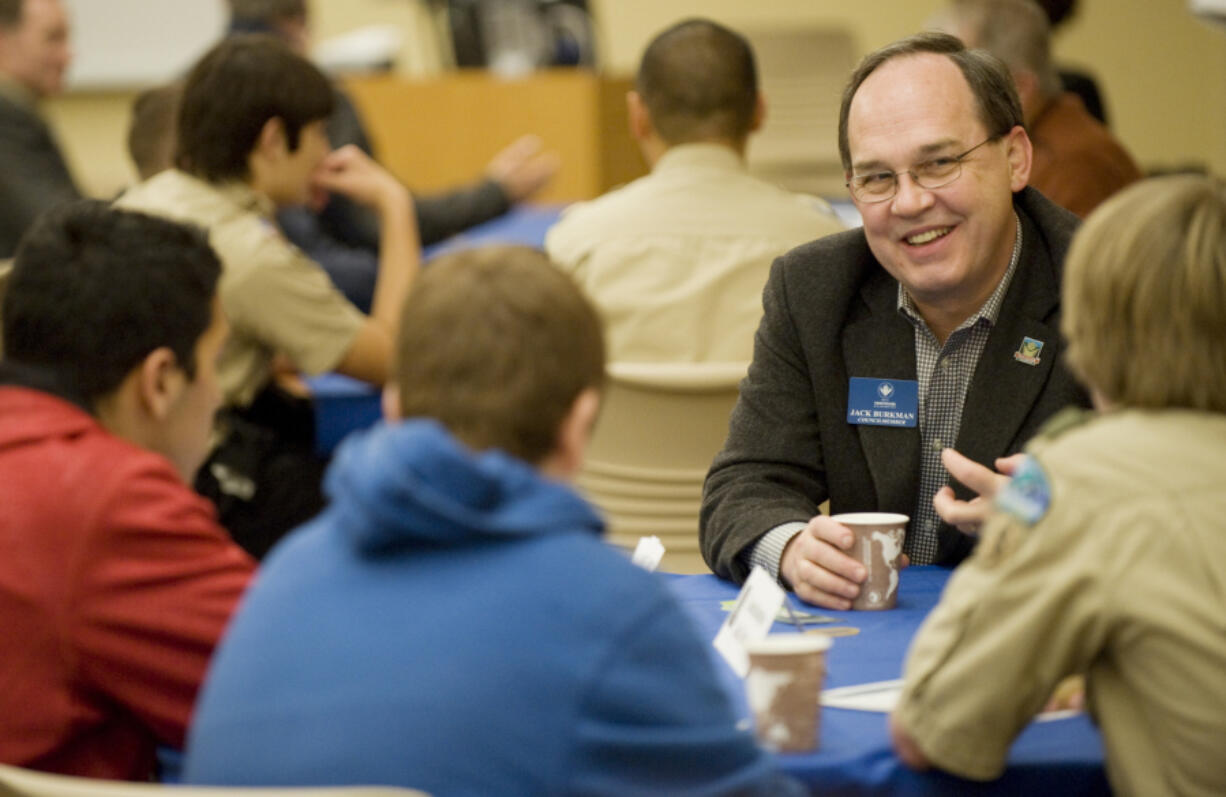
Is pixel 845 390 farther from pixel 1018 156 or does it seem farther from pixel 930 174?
pixel 1018 156

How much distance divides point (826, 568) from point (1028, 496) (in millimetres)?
587

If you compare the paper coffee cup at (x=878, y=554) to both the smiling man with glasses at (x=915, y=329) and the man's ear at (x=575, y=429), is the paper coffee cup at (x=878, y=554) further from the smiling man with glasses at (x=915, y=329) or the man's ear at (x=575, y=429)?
the man's ear at (x=575, y=429)

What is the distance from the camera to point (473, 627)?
1.11 m

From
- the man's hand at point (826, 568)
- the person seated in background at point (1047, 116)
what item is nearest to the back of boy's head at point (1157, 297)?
the man's hand at point (826, 568)

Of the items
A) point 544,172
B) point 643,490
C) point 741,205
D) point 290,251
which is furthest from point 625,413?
point 544,172

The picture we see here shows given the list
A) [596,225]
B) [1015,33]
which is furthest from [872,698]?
[1015,33]

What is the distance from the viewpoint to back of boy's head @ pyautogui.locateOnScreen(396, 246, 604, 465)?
1.20 metres

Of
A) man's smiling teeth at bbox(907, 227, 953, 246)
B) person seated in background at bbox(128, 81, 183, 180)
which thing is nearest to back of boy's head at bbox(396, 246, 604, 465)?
man's smiling teeth at bbox(907, 227, 953, 246)

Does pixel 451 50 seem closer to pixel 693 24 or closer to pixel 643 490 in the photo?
pixel 693 24

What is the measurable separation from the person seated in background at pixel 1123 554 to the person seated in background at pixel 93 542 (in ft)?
2.46

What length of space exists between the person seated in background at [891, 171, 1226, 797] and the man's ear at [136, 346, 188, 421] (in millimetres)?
941

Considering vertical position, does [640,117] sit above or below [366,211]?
above

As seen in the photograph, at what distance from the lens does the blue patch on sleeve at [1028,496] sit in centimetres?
123

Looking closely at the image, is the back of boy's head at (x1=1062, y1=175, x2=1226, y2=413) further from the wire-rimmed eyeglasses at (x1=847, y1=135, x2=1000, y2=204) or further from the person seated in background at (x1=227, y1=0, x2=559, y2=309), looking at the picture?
the person seated in background at (x1=227, y1=0, x2=559, y2=309)
